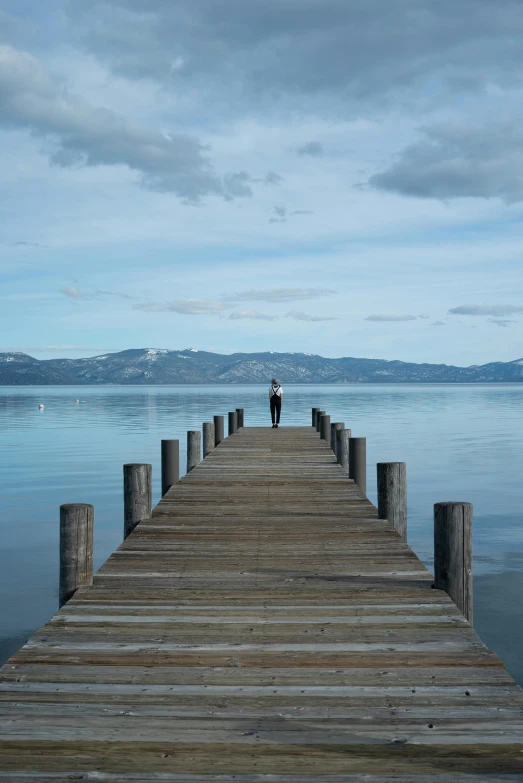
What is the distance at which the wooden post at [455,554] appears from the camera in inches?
268

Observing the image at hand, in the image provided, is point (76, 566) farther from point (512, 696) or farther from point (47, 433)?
point (47, 433)

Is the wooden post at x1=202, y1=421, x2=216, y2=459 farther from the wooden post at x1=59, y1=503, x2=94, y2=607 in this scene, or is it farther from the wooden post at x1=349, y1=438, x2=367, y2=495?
the wooden post at x1=59, y1=503, x2=94, y2=607

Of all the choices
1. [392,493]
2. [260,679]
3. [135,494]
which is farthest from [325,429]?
[260,679]

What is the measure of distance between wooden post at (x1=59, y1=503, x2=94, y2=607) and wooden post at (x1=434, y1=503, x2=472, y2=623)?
3.34 meters

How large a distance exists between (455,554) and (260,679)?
2.73 meters

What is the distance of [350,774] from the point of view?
3.72 meters

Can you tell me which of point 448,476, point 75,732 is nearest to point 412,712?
point 75,732

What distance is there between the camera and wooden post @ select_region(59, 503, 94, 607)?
7.11 metres

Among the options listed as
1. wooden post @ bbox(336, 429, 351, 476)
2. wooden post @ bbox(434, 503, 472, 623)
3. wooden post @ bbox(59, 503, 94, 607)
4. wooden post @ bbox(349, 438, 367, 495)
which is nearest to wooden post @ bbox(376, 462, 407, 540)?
wooden post @ bbox(434, 503, 472, 623)

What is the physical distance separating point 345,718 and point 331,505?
23.3ft

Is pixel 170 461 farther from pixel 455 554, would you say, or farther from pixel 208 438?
pixel 455 554

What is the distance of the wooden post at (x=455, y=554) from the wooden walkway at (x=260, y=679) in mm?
205

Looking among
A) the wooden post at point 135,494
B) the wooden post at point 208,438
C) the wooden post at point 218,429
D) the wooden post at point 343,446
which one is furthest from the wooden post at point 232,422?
the wooden post at point 135,494

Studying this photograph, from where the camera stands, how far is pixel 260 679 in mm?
4852
